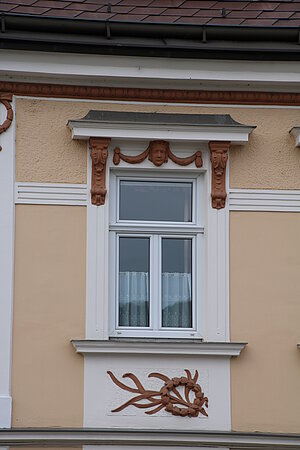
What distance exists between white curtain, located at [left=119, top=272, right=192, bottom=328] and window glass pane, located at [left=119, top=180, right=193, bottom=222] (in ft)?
2.02

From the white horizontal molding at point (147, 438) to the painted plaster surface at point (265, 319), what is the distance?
0.53 feet

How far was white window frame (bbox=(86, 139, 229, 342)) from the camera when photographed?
500 inches

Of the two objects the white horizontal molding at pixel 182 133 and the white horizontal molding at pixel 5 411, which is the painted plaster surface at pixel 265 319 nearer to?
the white horizontal molding at pixel 182 133

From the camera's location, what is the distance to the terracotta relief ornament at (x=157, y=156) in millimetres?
12969

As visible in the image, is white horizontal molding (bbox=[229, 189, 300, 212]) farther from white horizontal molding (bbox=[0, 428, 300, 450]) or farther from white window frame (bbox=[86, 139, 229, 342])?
white horizontal molding (bbox=[0, 428, 300, 450])

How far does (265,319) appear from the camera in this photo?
12820mm

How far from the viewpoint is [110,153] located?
13.0 meters

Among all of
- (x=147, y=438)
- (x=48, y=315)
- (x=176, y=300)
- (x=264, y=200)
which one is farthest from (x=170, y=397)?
(x=264, y=200)

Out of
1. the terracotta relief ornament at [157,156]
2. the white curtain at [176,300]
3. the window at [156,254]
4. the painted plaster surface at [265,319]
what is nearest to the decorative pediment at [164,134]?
the terracotta relief ornament at [157,156]

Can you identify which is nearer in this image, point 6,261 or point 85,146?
point 6,261

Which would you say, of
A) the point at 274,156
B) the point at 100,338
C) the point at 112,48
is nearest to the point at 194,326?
the point at 100,338

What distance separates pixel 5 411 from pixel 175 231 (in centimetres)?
256

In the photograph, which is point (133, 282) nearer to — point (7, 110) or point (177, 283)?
point (177, 283)

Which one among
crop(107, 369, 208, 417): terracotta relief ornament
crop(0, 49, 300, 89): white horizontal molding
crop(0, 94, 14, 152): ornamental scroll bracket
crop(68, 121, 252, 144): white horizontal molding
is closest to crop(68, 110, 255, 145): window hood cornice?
crop(68, 121, 252, 144): white horizontal molding
